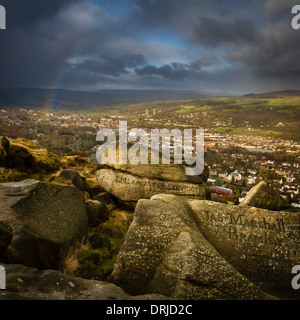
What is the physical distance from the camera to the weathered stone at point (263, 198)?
39.1 ft

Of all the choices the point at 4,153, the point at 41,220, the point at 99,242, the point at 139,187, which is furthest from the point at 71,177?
the point at 41,220

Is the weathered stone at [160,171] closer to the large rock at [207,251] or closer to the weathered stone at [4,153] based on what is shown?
the large rock at [207,251]

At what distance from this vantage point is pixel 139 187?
13070 millimetres

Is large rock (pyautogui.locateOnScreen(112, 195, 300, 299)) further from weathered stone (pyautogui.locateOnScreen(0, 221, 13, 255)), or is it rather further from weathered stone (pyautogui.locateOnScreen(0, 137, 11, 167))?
weathered stone (pyautogui.locateOnScreen(0, 137, 11, 167))

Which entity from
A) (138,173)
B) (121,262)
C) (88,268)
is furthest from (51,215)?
(138,173)

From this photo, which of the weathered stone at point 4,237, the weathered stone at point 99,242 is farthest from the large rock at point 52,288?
the weathered stone at point 99,242

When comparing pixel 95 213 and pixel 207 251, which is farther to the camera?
pixel 95 213

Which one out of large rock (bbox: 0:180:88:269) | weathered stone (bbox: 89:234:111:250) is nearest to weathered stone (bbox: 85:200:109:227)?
weathered stone (bbox: 89:234:111:250)

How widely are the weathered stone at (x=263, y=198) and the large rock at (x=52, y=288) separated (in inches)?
357

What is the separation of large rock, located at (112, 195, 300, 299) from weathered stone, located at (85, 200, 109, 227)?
3.36 meters

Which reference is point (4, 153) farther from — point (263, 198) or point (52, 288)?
point (263, 198)

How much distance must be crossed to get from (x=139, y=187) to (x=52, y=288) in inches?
340
